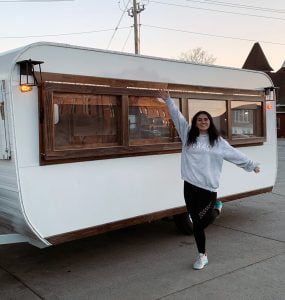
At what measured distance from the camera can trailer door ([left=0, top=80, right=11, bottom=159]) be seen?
4.22m

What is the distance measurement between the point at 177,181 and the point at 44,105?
2.22 metres

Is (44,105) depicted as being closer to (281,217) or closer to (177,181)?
(177,181)

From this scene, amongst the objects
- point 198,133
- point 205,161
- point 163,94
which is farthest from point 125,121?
point 205,161

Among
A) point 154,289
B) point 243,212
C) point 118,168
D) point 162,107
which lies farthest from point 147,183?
point 243,212

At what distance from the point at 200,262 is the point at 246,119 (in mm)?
2927

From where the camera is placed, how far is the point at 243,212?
7961 mm

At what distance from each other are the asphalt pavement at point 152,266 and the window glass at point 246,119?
145 centimetres

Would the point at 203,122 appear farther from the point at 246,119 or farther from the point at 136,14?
the point at 136,14

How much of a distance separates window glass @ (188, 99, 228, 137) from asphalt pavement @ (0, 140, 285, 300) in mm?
1554

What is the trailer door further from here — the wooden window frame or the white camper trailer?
the wooden window frame

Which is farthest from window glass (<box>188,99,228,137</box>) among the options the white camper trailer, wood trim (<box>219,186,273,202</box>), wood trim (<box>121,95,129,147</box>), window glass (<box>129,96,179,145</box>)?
wood trim (<box>121,95,129,147</box>)

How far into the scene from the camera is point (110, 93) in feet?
16.3

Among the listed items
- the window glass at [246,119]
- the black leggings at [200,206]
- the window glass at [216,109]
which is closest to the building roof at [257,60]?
the window glass at [246,119]

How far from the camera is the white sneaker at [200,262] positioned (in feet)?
16.3
